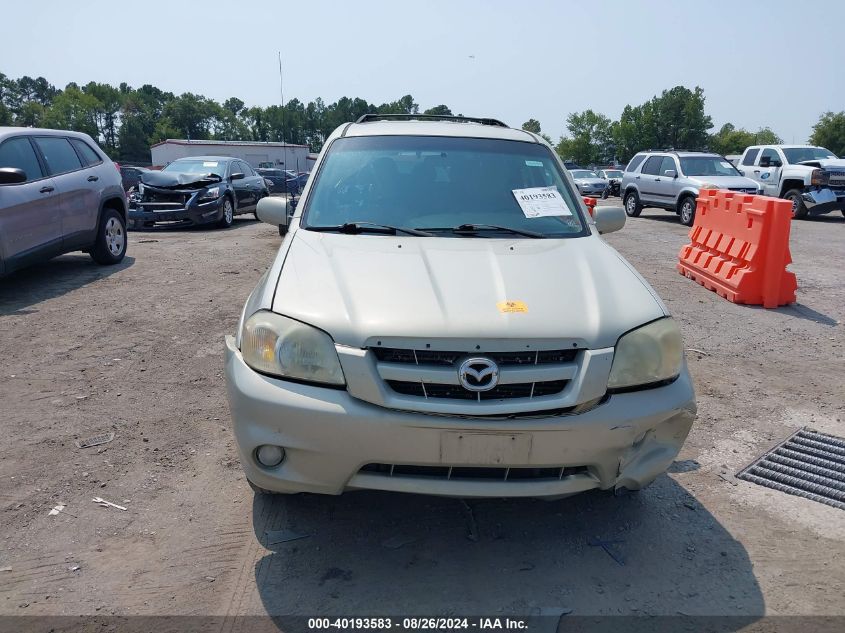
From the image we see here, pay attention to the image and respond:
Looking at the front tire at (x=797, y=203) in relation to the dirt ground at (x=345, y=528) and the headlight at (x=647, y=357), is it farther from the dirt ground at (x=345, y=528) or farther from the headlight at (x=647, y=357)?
the headlight at (x=647, y=357)

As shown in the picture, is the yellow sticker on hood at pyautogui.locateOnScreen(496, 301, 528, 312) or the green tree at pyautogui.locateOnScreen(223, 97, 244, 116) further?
the green tree at pyautogui.locateOnScreen(223, 97, 244, 116)

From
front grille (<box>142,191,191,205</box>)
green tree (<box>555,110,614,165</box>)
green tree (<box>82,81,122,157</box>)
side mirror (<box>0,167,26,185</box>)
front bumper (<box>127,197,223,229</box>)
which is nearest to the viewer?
side mirror (<box>0,167,26,185</box>)

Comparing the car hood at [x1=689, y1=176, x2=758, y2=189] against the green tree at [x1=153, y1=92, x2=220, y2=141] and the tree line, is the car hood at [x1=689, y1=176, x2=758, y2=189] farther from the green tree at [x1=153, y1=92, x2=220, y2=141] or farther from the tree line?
the green tree at [x1=153, y1=92, x2=220, y2=141]

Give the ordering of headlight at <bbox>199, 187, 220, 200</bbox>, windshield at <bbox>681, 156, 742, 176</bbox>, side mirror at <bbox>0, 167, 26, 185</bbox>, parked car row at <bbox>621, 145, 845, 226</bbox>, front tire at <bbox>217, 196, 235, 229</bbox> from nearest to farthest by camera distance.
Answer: side mirror at <bbox>0, 167, 26, 185</bbox>
headlight at <bbox>199, 187, 220, 200</bbox>
front tire at <bbox>217, 196, 235, 229</bbox>
parked car row at <bbox>621, 145, 845, 226</bbox>
windshield at <bbox>681, 156, 742, 176</bbox>

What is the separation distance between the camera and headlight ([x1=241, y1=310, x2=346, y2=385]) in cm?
258

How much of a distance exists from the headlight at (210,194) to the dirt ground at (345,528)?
9.60 metres

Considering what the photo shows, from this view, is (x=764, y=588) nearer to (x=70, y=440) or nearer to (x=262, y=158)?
(x=70, y=440)

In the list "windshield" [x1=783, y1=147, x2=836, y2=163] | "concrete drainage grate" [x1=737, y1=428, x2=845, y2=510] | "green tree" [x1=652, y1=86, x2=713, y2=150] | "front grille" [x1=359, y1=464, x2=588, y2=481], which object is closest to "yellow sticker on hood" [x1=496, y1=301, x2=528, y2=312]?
"front grille" [x1=359, y1=464, x2=588, y2=481]

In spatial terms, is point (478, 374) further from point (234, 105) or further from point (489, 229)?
point (234, 105)

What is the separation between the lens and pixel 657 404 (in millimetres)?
2682

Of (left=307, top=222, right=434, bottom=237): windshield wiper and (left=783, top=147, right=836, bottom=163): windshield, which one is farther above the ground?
(left=307, top=222, right=434, bottom=237): windshield wiper

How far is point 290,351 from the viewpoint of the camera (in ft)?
8.63

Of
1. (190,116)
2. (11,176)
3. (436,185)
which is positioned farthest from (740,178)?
(190,116)

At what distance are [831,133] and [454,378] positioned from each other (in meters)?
91.9
